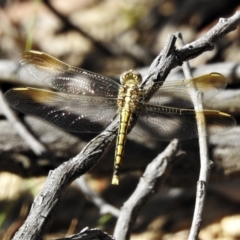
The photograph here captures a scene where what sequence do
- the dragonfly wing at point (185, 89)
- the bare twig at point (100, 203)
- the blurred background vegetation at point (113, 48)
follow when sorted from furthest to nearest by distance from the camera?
the blurred background vegetation at point (113, 48) < the bare twig at point (100, 203) < the dragonfly wing at point (185, 89)

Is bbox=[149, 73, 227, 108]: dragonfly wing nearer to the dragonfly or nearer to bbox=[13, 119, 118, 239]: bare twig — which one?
the dragonfly

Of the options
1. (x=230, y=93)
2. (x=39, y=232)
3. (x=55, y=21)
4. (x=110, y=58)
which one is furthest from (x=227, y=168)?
(x=55, y=21)

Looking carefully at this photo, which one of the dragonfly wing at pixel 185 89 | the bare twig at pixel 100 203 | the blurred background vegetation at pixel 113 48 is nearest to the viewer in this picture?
the dragonfly wing at pixel 185 89

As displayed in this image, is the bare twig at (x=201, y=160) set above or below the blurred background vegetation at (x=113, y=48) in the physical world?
below

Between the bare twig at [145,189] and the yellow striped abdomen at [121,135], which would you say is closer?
the yellow striped abdomen at [121,135]

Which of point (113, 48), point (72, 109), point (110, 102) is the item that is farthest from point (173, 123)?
point (113, 48)

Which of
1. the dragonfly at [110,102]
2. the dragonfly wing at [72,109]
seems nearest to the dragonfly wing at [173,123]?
the dragonfly at [110,102]

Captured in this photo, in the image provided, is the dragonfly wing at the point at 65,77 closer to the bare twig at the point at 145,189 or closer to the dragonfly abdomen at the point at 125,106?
the dragonfly abdomen at the point at 125,106

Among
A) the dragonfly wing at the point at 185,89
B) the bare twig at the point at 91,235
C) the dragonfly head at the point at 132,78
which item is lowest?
the bare twig at the point at 91,235
